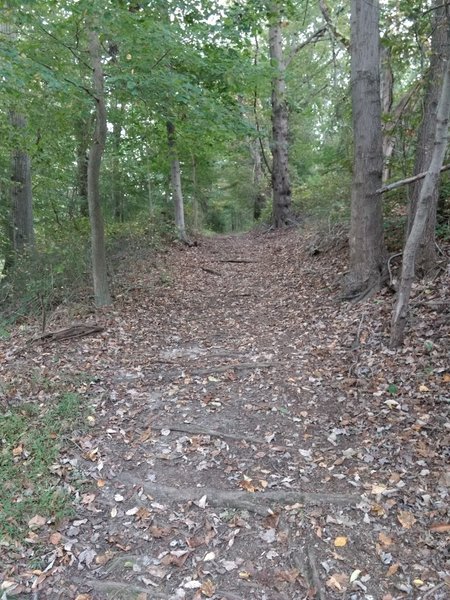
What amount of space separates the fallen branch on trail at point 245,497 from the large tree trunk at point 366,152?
3.78 m

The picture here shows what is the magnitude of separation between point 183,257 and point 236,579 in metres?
10.2

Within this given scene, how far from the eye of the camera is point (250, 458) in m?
4.00

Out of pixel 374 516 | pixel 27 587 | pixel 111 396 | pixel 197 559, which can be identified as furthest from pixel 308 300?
pixel 27 587

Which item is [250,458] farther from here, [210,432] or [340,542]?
[340,542]

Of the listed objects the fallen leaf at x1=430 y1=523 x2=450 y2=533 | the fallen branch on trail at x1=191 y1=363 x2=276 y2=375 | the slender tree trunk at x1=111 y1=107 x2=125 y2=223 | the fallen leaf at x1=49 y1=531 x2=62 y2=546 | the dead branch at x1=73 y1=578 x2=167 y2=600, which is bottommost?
the dead branch at x1=73 y1=578 x2=167 y2=600

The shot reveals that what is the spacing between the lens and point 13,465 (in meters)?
3.96

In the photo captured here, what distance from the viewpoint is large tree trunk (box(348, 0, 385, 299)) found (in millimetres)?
6277

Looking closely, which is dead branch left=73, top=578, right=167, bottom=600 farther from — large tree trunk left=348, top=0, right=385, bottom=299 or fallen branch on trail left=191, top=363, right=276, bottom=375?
large tree trunk left=348, top=0, right=385, bottom=299

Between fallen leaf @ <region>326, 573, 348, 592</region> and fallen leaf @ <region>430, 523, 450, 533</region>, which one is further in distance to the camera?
fallen leaf @ <region>430, 523, 450, 533</region>

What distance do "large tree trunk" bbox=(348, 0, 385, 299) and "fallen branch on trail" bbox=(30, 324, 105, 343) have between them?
4135mm

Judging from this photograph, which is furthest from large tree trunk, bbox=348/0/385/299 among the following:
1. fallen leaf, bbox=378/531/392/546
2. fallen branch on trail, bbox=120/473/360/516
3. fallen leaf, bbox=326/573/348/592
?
fallen leaf, bbox=326/573/348/592

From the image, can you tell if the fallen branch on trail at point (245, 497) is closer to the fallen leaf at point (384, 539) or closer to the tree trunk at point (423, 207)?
the fallen leaf at point (384, 539)

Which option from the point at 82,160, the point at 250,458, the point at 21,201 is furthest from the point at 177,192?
the point at 250,458

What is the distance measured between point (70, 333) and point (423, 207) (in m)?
5.20
